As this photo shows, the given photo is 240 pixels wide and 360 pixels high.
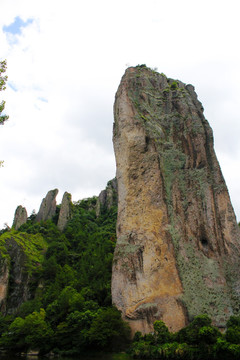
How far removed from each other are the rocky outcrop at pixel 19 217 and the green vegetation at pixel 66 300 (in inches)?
434

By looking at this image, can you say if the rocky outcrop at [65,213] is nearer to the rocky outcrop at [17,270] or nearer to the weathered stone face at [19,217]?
the weathered stone face at [19,217]

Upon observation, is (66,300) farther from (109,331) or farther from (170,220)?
(170,220)

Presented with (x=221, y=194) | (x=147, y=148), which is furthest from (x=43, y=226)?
(x=221, y=194)

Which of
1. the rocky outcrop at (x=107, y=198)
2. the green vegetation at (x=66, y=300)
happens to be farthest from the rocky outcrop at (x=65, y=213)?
the rocky outcrop at (x=107, y=198)

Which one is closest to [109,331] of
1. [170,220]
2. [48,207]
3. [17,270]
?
[170,220]

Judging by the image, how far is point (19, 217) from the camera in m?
63.1

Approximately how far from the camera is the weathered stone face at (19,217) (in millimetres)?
62188

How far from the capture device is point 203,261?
2625cm

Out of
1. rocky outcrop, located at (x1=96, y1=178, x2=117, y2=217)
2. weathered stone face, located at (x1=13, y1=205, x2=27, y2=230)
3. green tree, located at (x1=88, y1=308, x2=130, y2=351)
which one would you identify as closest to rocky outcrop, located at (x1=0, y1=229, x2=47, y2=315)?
green tree, located at (x1=88, y1=308, x2=130, y2=351)

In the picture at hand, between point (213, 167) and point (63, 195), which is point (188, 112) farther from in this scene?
point (63, 195)

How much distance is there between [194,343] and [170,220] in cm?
1087

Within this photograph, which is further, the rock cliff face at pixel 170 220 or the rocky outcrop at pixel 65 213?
the rocky outcrop at pixel 65 213

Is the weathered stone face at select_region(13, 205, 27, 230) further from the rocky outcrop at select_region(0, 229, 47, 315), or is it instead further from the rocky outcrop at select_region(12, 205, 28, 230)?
the rocky outcrop at select_region(0, 229, 47, 315)

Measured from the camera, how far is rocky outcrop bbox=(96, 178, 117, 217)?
64.2m
